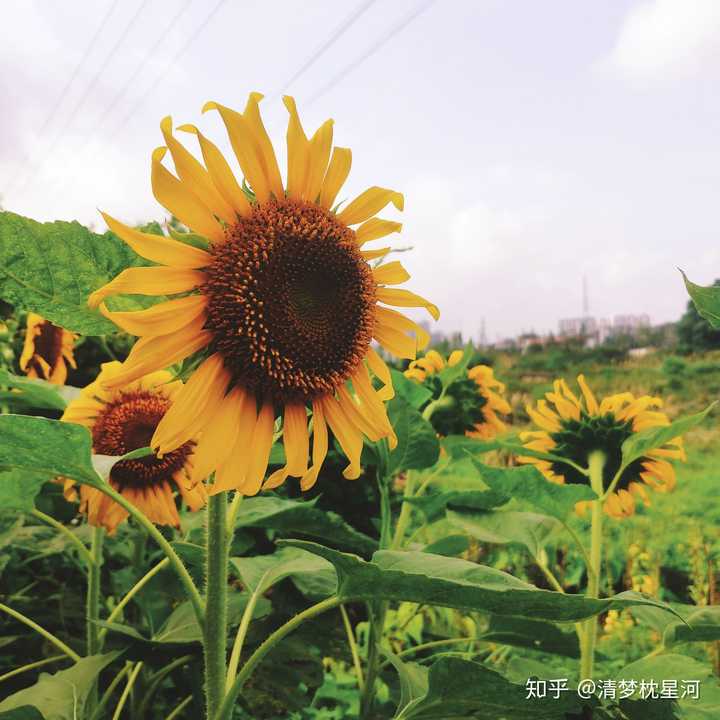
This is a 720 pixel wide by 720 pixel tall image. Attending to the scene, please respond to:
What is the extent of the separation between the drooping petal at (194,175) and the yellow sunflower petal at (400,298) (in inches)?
8.8

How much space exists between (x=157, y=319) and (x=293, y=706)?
0.69 metres

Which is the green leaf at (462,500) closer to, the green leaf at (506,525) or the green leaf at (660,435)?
the green leaf at (506,525)

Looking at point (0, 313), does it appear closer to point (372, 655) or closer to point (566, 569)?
point (372, 655)

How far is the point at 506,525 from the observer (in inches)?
42.1

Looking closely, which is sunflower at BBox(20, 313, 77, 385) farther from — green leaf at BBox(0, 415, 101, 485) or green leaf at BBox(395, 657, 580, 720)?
green leaf at BBox(395, 657, 580, 720)

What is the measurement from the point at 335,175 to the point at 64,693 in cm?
71

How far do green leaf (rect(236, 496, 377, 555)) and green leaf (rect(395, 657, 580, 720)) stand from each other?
1.13ft

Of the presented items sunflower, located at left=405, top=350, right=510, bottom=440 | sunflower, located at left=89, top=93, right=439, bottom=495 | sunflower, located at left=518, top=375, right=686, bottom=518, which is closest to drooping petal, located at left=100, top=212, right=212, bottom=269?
sunflower, located at left=89, top=93, right=439, bottom=495

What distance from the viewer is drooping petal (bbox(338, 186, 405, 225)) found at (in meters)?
0.81

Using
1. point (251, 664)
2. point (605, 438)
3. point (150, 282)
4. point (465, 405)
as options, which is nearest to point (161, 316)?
point (150, 282)

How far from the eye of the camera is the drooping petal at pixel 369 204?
2.66 ft

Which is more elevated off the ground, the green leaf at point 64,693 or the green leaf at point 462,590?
the green leaf at point 462,590

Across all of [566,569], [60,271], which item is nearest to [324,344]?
[60,271]

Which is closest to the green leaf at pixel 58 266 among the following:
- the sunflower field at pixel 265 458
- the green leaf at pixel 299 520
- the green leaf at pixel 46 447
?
the sunflower field at pixel 265 458
